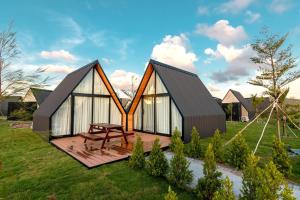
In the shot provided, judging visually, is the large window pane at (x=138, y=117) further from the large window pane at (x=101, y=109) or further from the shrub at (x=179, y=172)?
the shrub at (x=179, y=172)

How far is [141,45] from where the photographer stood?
708 inches

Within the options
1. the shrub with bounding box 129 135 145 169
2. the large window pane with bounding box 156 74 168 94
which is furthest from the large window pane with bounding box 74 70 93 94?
the shrub with bounding box 129 135 145 169

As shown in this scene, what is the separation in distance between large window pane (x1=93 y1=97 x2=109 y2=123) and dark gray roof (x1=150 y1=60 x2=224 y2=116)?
408 centimetres

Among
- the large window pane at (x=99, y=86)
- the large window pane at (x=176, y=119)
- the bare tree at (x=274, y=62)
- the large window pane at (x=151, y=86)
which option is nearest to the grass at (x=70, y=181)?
the large window pane at (x=176, y=119)

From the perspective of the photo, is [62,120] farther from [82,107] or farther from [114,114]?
[114,114]

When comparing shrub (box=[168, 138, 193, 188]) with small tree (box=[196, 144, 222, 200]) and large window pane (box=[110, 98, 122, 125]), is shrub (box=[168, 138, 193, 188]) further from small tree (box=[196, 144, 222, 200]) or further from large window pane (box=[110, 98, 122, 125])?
large window pane (box=[110, 98, 122, 125])

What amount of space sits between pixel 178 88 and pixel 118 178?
7018mm

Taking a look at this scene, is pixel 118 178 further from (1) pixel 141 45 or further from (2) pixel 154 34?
(1) pixel 141 45

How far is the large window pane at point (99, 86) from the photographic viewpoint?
11414 mm

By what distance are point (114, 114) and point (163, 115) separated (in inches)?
144

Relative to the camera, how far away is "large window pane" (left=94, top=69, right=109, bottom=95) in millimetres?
11414

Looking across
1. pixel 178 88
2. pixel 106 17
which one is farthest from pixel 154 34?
pixel 178 88

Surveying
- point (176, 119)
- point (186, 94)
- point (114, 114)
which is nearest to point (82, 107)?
point (114, 114)

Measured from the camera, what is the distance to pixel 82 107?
10711 millimetres
